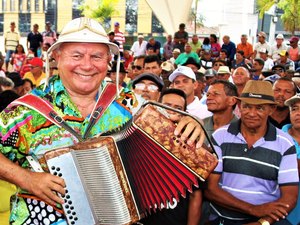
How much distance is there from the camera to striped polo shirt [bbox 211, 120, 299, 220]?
4.49 m

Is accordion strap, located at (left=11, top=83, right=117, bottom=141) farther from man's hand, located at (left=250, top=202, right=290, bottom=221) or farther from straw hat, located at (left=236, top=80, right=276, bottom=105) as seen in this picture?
straw hat, located at (left=236, top=80, right=276, bottom=105)

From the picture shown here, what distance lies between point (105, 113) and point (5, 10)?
45.8 m

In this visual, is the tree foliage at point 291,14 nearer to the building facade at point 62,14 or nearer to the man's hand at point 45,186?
the building facade at point 62,14

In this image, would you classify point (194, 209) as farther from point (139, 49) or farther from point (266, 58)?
point (139, 49)

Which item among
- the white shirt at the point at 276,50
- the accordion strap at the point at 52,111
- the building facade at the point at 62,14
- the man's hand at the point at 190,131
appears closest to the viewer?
the man's hand at the point at 190,131

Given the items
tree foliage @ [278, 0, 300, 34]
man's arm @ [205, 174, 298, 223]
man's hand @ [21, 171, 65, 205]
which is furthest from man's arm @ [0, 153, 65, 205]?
tree foliage @ [278, 0, 300, 34]

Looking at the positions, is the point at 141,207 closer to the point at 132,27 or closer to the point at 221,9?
the point at 221,9

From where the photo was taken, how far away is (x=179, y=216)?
436cm

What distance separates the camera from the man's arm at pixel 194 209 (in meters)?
4.34

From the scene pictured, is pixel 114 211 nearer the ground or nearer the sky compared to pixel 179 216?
nearer the sky

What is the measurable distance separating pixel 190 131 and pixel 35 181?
0.85 m

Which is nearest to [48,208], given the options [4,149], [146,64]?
[4,149]

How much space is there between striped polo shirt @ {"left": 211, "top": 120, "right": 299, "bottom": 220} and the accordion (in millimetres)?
1506

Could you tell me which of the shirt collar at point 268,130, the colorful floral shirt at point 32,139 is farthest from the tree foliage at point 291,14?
the colorful floral shirt at point 32,139
